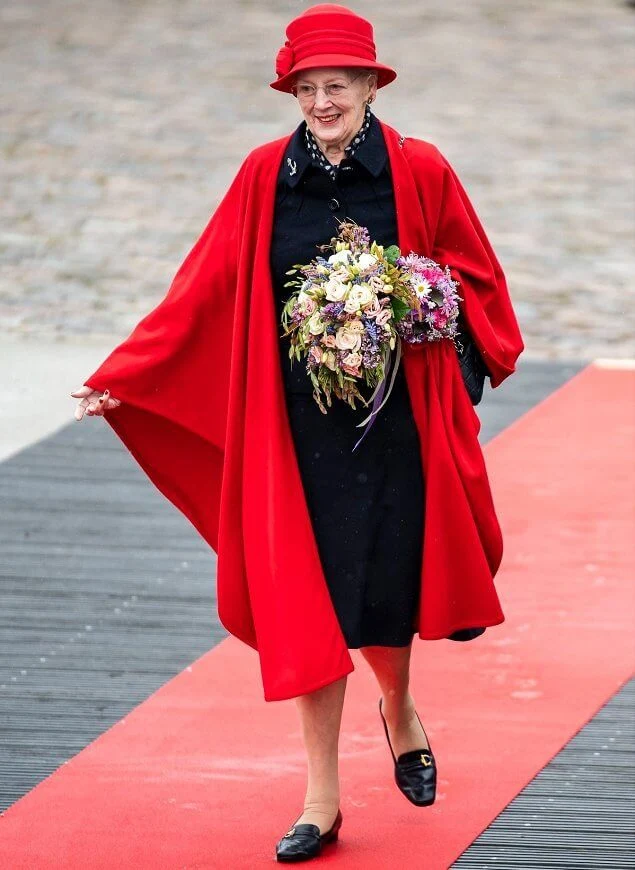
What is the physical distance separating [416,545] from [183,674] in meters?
1.54

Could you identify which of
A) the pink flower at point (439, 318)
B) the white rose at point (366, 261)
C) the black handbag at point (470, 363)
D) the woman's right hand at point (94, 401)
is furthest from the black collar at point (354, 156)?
the woman's right hand at point (94, 401)

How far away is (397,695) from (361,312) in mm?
1077

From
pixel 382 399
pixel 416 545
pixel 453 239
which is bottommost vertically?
pixel 416 545

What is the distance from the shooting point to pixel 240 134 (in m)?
15.2

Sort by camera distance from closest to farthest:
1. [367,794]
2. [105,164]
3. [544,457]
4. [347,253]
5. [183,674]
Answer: [347,253]
[367,794]
[183,674]
[544,457]
[105,164]

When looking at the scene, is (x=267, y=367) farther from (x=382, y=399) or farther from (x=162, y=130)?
(x=162, y=130)

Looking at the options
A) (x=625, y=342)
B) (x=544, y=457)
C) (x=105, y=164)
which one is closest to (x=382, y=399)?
(x=544, y=457)

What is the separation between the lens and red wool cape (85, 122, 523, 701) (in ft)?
12.8

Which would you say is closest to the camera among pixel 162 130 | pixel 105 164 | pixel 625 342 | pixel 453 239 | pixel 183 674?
pixel 453 239

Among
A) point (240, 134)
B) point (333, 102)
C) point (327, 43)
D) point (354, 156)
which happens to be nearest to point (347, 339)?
point (354, 156)

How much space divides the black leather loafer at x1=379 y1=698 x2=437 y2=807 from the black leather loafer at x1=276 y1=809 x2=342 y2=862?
12.2 inches

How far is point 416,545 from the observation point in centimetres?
403

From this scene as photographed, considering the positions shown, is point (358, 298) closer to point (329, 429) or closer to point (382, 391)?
point (382, 391)

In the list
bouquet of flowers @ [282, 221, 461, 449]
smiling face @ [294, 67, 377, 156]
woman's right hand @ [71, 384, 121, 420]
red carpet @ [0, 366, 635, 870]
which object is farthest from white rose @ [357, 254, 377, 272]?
red carpet @ [0, 366, 635, 870]
